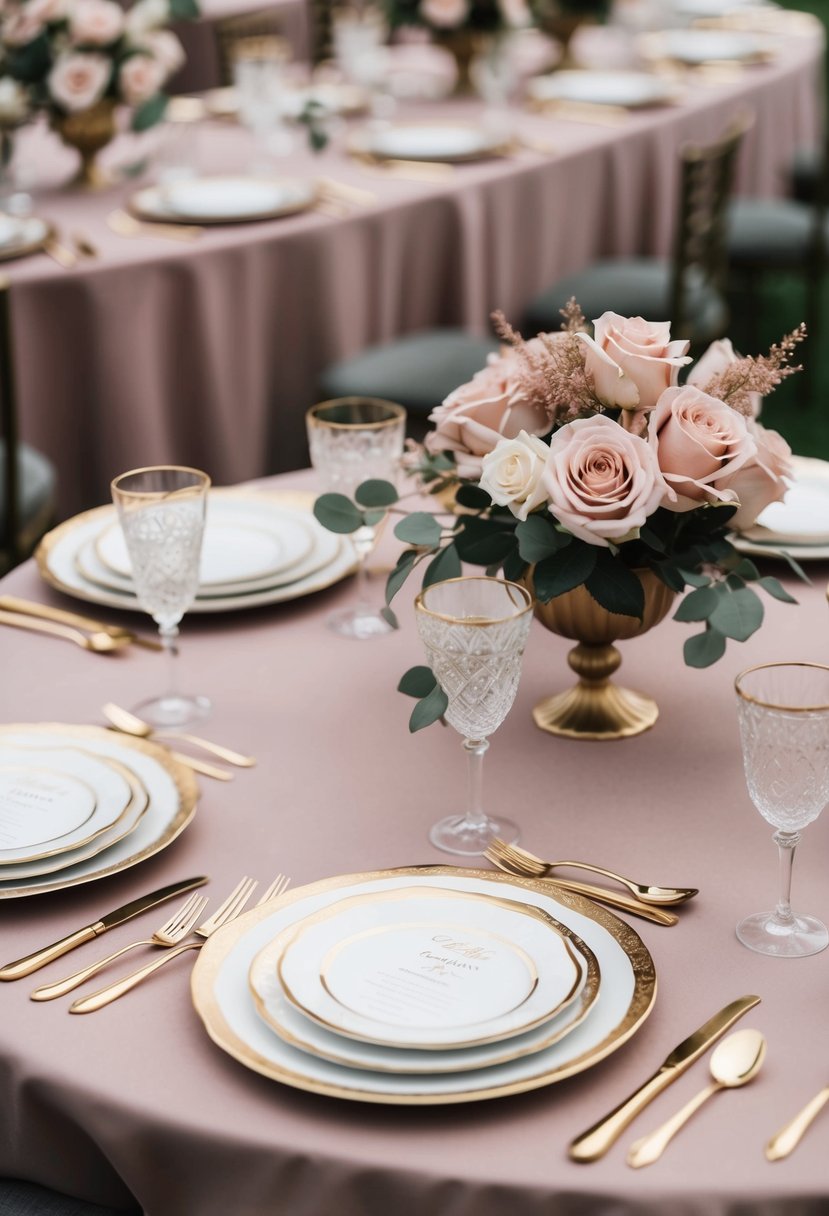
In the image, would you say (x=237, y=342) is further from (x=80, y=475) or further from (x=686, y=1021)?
(x=686, y=1021)

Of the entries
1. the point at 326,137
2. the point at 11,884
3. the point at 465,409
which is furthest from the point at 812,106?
the point at 11,884

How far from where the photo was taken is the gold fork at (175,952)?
1.05 m

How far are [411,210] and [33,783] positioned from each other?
231 cm

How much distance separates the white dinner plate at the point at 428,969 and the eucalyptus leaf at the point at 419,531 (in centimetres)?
32

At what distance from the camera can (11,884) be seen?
1.18 m

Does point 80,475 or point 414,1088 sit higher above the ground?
point 414,1088

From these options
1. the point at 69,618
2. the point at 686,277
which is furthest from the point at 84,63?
the point at 69,618

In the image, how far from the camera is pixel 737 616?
4.23ft

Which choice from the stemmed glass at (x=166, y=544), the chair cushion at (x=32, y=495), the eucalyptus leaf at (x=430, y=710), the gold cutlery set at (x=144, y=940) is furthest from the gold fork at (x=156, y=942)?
the chair cushion at (x=32, y=495)

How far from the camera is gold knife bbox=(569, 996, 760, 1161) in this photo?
911 millimetres

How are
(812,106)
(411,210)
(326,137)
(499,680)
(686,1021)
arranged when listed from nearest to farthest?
(686,1021)
(499,680)
(411,210)
(326,137)
(812,106)

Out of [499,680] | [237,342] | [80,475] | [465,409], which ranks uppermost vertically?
[465,409]

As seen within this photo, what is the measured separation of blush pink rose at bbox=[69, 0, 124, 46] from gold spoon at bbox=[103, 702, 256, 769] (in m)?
2.26

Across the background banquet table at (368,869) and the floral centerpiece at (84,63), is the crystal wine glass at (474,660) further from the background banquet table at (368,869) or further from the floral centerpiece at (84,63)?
the floral centerpiece at (84,63)
